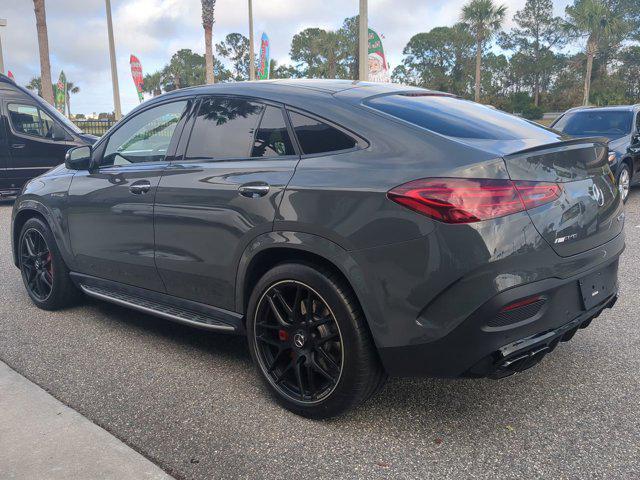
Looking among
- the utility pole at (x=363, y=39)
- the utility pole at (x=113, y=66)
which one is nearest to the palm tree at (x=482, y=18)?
the utility pole at (x=113, y=66)

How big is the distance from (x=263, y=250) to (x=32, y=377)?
1.73 m

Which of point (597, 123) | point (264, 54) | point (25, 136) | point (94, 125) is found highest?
point (264, 54)

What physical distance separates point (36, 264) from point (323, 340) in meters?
3.11

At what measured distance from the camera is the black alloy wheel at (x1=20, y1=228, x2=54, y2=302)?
4.79 m

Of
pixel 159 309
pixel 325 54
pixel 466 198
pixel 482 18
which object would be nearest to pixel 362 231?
pixel 466 198

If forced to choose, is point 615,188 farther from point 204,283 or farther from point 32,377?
point 32,377

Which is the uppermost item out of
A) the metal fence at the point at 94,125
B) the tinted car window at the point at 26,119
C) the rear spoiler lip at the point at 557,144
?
the metal fence at the point at 94,125

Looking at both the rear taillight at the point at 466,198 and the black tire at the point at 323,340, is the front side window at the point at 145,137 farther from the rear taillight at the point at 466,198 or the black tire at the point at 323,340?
the rear taillight at the point at 466,198

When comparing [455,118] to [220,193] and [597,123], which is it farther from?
[597,123]

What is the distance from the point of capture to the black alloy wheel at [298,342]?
2.87 m

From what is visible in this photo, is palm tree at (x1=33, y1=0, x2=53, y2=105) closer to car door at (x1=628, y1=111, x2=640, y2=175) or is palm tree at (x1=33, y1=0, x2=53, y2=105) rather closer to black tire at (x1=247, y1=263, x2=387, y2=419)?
car door at (x1=628, y1=111, x2=640, y2=175)

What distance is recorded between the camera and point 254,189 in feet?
10.0

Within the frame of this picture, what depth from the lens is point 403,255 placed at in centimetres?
250

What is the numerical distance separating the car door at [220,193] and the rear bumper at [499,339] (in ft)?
3.19
